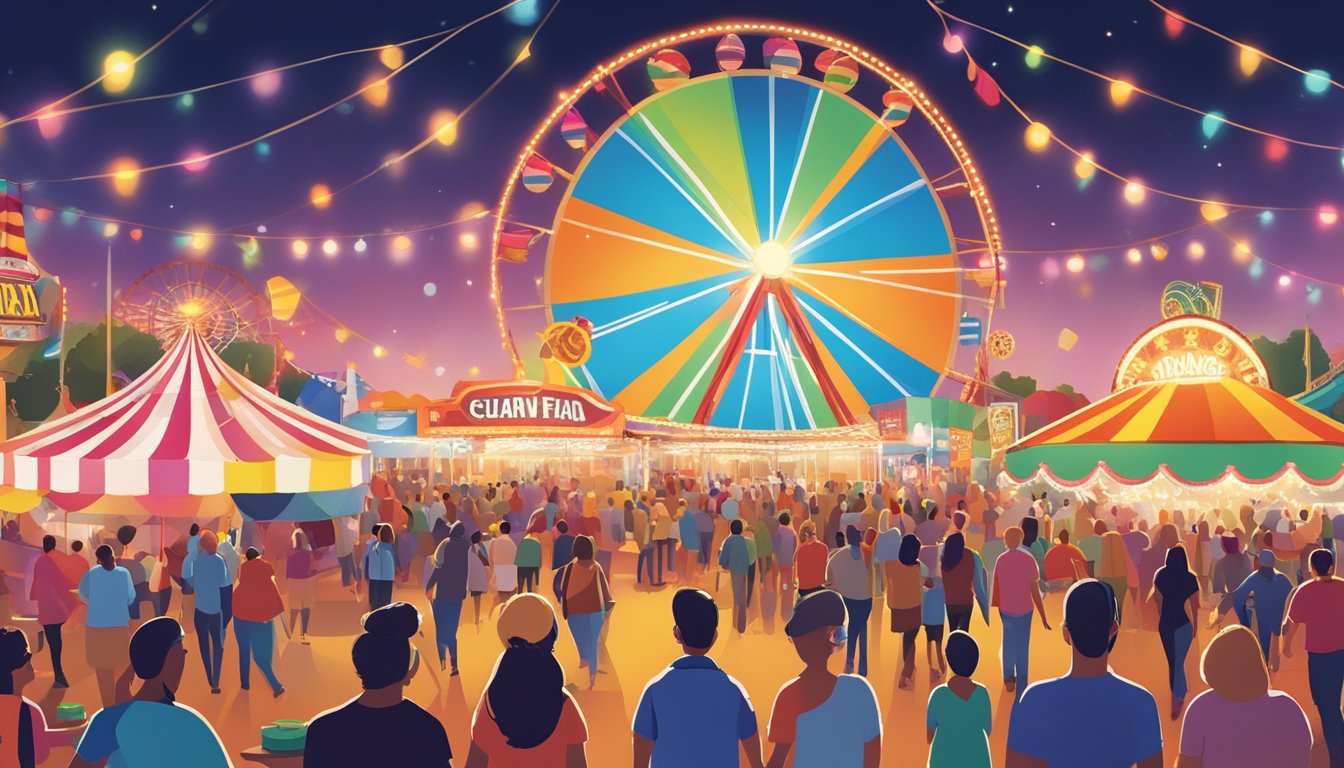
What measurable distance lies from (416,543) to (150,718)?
11.8m

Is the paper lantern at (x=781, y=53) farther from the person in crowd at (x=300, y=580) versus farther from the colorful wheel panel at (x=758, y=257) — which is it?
the person in crowd at (x=300, y=580)

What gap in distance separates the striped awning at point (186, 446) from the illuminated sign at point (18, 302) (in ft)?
47.4

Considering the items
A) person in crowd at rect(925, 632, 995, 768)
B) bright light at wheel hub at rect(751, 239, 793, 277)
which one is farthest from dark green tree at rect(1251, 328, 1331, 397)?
person in crowd at rect(925, 632, 995, 768)

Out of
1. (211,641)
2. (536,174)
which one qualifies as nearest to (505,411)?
(536,174)

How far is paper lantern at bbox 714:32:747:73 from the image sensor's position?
87.6 ft

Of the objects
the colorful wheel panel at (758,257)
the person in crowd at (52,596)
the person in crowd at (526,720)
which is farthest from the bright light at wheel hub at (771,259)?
the person in crowd at (526,720)

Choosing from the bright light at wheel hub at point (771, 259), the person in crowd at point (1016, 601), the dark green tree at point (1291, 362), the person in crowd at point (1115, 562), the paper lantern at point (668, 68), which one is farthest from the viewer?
the dark green tree at point (1291, 362)

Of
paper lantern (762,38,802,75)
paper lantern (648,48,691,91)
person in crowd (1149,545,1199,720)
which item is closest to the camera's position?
person in crowd (1149,545,1199,720)

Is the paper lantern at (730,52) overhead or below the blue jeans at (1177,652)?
overhead

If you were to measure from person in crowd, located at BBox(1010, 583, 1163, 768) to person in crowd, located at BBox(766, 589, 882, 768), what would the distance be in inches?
18.3

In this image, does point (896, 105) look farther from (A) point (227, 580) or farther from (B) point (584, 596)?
(A) point (227, 580)

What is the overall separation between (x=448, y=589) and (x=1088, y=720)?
22.6 feet

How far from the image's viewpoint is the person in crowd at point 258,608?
29.5ft

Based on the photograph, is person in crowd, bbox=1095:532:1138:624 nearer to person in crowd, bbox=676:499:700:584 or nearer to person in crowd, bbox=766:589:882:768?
person in crowd, bbox=676:499:700:584
